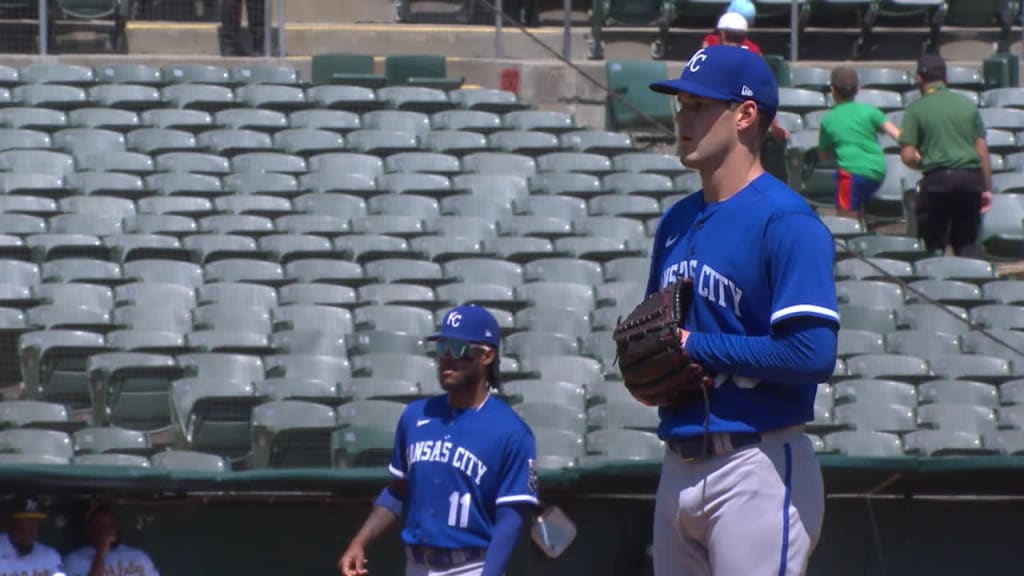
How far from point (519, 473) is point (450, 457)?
20 centimetres

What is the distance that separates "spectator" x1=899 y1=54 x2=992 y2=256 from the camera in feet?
31.8

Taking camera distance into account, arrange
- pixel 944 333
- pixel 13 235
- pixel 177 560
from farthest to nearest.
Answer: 1. pixel 13 235
2. pixel 944 333
3. pixel 177 560

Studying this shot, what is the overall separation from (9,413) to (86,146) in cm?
393

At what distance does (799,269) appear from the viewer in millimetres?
2885

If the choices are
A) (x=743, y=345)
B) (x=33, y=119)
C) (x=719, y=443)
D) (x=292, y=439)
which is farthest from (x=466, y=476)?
(x=33, y=119)

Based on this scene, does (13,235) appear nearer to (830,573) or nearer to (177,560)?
(177,560)

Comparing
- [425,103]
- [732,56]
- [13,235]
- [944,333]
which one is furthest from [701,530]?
[425,103]

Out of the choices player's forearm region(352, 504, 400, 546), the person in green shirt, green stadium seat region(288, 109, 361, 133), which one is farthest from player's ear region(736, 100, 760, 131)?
green stadium seat region(288, 109, 361, 133)

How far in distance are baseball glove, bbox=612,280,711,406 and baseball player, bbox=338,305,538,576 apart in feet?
4.95

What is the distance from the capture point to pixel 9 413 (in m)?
7.40

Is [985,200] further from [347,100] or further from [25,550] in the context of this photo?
[25,550]

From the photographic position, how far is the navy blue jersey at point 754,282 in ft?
9.50

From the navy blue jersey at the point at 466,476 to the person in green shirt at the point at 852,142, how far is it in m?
6.00

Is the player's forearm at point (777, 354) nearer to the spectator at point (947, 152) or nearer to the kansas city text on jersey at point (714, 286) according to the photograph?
the kansas city text on jersey at point (714, 286)
